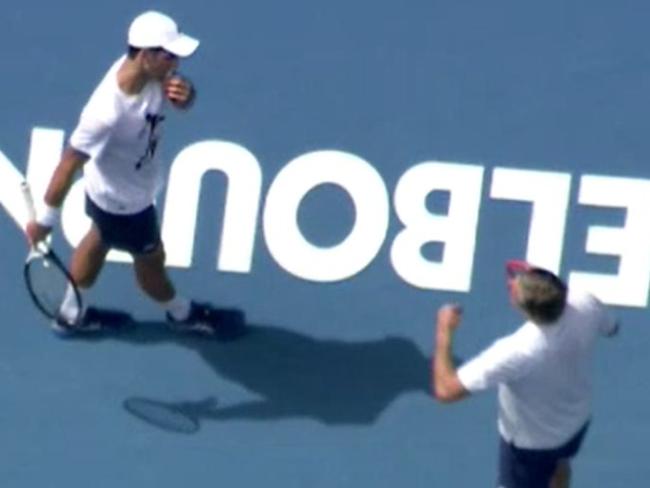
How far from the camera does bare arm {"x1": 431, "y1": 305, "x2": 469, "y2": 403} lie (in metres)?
9.16

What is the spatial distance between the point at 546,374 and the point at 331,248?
5.02 ft

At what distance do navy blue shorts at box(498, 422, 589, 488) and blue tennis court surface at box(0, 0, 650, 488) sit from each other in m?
0.51

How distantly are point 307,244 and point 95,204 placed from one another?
910 mm

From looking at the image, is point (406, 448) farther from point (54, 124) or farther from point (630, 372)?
point (54, 124)

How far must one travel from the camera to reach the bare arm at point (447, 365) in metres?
9.16

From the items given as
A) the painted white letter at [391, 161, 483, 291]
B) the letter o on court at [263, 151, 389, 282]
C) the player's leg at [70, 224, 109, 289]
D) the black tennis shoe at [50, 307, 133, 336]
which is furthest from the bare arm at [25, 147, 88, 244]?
the painted white letter at [391, 161, 483, 291]

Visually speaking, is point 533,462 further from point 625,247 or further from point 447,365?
point 625,247

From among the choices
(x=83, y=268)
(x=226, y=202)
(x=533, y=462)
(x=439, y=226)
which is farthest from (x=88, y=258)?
(x=533, y=462)

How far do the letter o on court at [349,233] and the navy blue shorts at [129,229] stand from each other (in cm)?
55

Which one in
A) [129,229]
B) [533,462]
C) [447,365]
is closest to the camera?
[447,365]

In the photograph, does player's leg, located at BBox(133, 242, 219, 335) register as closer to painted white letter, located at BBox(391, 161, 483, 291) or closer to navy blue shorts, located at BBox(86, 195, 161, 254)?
navy blue shorts, located at BBox(86, 195, 161, 254)

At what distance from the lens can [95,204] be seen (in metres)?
9.99

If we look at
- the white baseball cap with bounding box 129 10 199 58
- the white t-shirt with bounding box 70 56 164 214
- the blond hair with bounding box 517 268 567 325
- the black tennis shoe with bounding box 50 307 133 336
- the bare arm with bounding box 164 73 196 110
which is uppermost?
the white baseball cap with bounding box 129 10 199 58

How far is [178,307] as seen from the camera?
1024cm
